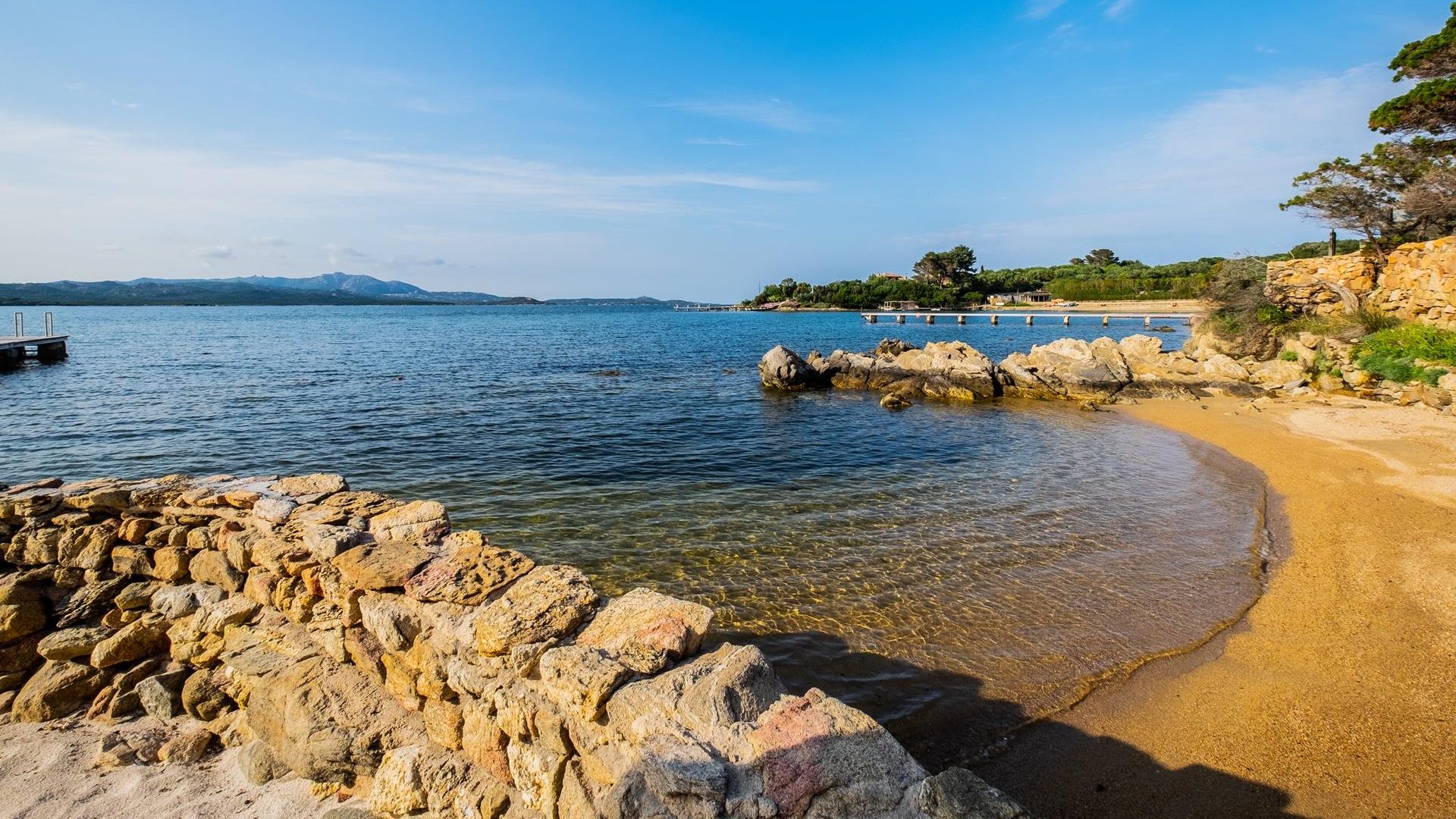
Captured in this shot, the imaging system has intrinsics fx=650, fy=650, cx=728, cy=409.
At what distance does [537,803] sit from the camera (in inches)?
184

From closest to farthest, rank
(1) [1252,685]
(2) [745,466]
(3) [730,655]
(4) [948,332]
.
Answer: (3) [730,655], (1) [1252,685], (2) [745,466], (4) [948,332]

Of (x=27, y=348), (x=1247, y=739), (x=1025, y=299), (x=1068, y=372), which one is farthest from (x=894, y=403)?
(x=1025, y=299)

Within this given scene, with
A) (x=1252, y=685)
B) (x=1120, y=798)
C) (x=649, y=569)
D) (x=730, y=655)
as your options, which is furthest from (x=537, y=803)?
(x=1252, y=685)

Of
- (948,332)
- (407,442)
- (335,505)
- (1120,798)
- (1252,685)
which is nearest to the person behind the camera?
(1120,798)

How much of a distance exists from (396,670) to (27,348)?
64.2 m

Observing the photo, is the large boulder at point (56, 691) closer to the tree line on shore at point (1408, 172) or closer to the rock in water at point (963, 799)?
the rock in water at point (963, 799)

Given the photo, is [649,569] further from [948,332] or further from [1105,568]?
[948,332]

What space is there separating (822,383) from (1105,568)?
26361 mm

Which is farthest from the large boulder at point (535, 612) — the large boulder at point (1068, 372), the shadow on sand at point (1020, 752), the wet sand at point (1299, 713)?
the large boulder at point (1068, 372)

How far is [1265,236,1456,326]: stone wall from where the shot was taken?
82.2 feet

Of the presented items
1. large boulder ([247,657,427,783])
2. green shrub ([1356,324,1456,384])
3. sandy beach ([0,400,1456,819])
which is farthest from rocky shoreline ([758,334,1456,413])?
large boulder ([247,657,427,783])

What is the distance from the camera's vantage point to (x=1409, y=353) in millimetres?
24453

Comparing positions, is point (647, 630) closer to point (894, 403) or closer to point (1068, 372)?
point (894, 403)

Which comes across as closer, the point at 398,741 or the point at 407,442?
the point at 398,741
